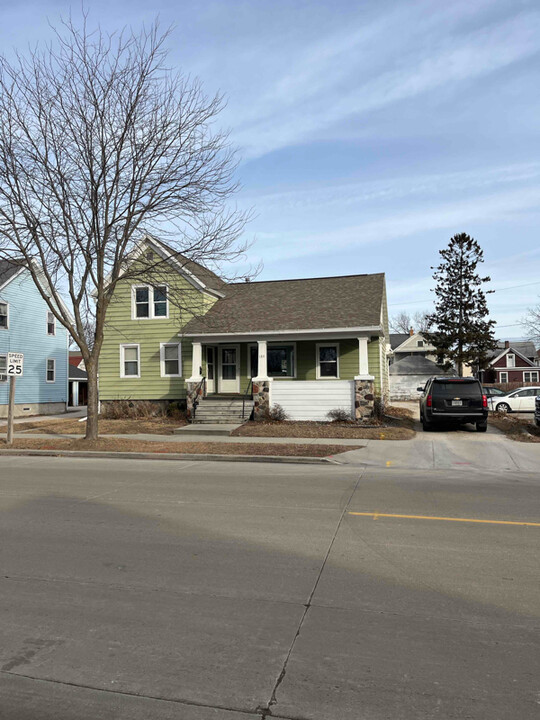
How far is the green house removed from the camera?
69.1 ft

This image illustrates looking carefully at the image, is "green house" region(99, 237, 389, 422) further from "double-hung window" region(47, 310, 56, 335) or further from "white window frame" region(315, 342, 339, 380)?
"double-hung window" region(47, 310, 56, 335)

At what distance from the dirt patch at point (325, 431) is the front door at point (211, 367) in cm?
453

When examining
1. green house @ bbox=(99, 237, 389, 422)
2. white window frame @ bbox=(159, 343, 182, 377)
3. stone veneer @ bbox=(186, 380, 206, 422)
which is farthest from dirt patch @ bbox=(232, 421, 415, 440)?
white window frame @ bbox=(159, 343, 182, 377)

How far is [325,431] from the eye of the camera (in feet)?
59.8

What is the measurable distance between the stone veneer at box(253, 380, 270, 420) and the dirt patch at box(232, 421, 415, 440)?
3.75 feet

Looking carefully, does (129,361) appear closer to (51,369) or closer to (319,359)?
(319,359)

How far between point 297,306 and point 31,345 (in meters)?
17.6

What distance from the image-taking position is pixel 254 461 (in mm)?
13703

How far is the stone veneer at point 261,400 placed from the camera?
21000mm

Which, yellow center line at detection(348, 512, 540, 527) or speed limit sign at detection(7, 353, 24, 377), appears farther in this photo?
speed limit sign at detection(7, 353, 24, 377)

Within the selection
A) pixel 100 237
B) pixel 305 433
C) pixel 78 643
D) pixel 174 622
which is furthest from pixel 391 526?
pixel 100 237

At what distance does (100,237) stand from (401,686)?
48.8 feet

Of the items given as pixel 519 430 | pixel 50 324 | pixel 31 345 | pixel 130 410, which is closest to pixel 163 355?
pixel 130 410

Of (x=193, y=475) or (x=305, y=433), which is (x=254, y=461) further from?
(x=305, y=433)
